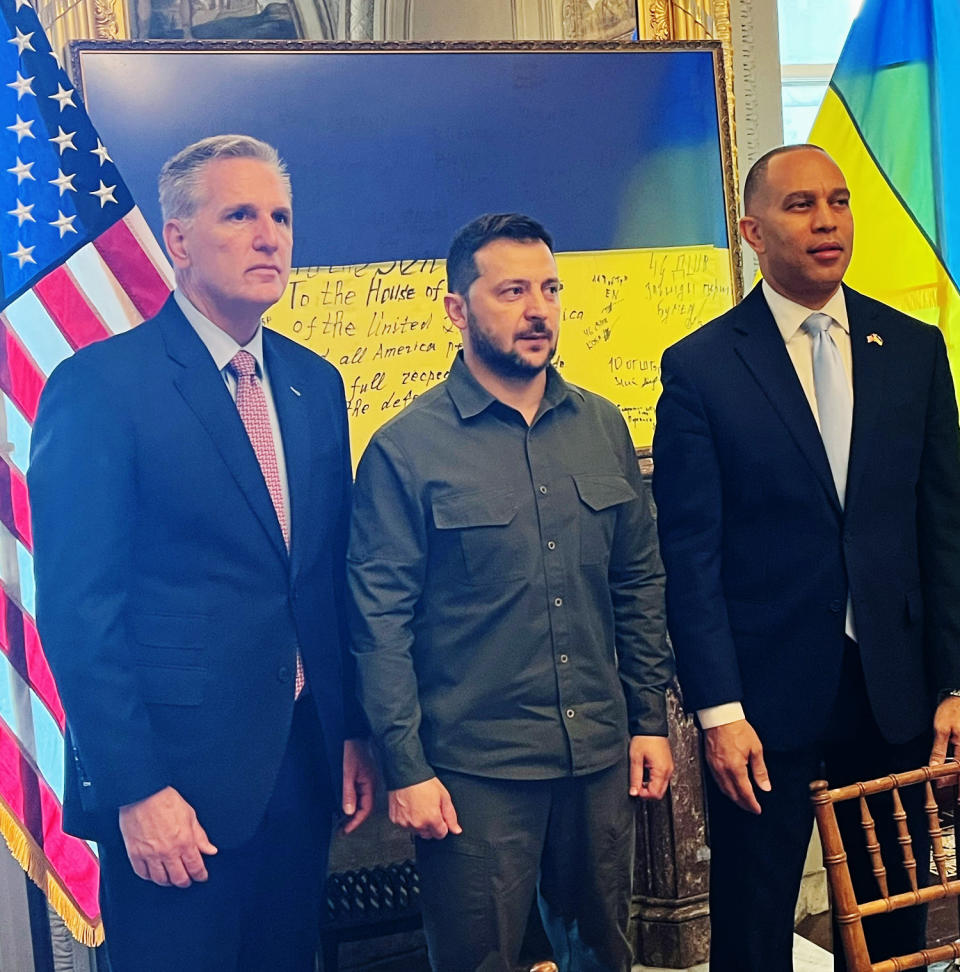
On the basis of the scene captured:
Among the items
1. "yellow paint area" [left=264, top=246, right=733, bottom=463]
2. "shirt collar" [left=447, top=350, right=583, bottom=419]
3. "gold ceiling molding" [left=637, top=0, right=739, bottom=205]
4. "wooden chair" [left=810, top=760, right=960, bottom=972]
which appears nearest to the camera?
"wooden chair" [left=810, top=760, right=960, bottom=972]

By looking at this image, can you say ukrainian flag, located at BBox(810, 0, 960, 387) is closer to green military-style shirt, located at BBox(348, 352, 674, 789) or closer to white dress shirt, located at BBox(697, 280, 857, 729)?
white dress shirt, located at BBox(697, 280, 857, 729)

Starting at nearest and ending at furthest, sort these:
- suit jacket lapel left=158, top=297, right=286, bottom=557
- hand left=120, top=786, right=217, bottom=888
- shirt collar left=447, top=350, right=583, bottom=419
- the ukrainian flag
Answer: hand left=120, top=786, right=217, bottom=888 < suit jacket lapel left=158, top=297, right=286, bottom=557 < shirt collar left=447, top=350, right=583, bottom=419 < the ukrainian flag

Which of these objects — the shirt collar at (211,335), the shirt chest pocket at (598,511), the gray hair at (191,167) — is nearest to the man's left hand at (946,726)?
the shirt chest pocket at (598,511)

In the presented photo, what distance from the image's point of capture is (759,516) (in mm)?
2084

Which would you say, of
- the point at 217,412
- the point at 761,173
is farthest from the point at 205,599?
the point at 761,173

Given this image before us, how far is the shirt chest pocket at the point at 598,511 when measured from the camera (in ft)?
6.60

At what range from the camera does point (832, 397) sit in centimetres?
212

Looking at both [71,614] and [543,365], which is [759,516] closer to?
[543,365]

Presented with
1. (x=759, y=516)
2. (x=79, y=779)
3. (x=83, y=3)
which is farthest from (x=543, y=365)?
(x=83, y=3)

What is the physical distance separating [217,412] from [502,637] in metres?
0.56

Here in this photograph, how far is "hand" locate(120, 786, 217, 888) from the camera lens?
1.77 metres

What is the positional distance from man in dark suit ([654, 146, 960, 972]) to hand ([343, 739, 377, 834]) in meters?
0.54

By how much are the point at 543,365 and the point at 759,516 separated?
44cm

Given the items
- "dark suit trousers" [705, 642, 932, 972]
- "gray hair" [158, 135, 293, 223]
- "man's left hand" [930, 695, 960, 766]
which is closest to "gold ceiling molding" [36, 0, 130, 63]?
"gray hair" [158, 135, 293, 223]
